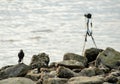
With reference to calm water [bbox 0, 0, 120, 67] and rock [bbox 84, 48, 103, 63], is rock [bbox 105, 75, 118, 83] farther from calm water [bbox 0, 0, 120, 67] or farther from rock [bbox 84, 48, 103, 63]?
calm water [bbox 0, 0, 120, 67]

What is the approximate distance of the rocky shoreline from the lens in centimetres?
2032

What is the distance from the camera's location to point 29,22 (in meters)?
58.9

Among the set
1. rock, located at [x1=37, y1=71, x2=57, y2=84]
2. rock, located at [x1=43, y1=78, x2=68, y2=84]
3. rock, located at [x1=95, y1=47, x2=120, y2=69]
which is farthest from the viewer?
rock, located at [x1=95, y1=47, x2=120, y2=69]

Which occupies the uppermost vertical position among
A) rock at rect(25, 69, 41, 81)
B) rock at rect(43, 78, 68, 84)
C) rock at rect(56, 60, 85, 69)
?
rock at rect(56, 60, 85, 69)

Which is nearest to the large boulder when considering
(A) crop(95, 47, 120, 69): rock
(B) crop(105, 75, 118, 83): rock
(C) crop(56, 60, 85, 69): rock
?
(C) crop(56, 60, 85, 69): rock

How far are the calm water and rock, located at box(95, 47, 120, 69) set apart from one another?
32.1ft

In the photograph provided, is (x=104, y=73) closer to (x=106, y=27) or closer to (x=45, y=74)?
(x=45, y=74)

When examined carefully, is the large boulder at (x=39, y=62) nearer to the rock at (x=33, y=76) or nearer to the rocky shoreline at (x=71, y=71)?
the rocky shoreline at (x=71, y=71)

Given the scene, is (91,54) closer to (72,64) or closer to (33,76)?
(72,64)

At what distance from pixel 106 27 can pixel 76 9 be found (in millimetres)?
18944

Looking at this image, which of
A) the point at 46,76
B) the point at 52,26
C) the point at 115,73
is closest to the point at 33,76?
the point at 46,76

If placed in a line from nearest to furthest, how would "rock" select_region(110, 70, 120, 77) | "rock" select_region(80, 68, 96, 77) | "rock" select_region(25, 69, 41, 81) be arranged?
"rock" select_region(110, 70, 120, 77)
"rock" select_region(80, 68, 96, 77)
"rock" select_region(25, 69, 41, 81)

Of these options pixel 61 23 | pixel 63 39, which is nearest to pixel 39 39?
pixel 63 39

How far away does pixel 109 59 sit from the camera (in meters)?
24.2
